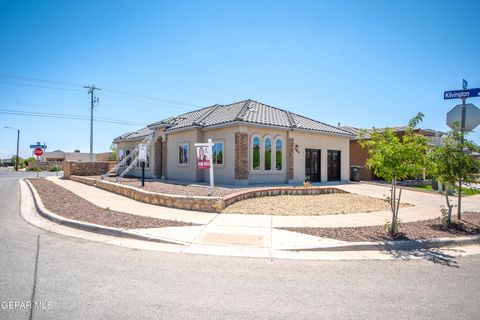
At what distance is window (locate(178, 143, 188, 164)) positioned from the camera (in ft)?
63.9

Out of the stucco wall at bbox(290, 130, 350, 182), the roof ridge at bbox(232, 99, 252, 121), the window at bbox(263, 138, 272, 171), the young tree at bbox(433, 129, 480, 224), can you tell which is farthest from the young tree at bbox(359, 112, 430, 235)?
the stucco wall at bbox(290, 130, 350, 182)

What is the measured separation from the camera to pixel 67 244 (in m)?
5.98

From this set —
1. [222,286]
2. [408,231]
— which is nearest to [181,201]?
[222,286]

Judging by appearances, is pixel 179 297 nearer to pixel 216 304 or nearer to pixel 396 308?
pixel 216 304

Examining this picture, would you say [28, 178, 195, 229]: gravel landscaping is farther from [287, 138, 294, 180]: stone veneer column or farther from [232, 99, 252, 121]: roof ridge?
[287, 138, 294, 180]: stone veneer column

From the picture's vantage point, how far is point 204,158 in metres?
12.0

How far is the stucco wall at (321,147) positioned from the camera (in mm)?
18906

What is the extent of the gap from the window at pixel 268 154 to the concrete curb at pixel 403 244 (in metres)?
11.5

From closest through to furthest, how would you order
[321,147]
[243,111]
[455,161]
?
[455,161] → [243,111] → [321,147]

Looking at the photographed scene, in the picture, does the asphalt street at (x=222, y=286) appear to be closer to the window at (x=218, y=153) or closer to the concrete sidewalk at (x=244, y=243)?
the concrete sidewalk at (x=244, y=243)

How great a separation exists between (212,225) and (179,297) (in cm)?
390

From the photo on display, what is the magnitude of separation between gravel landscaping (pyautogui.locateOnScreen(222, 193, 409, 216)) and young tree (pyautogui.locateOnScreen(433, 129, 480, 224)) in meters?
2.84

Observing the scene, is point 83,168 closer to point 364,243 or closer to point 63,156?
point 364,243

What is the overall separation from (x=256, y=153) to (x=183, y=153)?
5676mm
